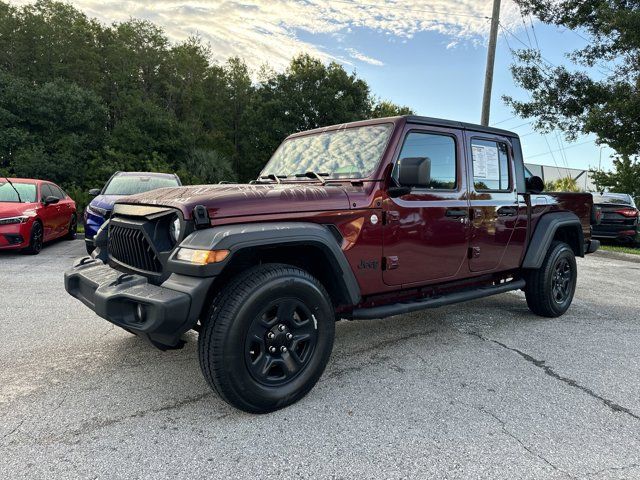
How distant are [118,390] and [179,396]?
1.42 ft

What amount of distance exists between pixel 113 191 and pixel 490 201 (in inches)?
287

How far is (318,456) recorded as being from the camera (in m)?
2.25

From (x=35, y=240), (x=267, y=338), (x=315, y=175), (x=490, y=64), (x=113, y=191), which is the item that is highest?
(x=490, y=64)

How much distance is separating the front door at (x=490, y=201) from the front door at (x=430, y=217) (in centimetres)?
14

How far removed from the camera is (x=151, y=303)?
2.39 m

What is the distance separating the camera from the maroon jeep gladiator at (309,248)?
2482 millimetres

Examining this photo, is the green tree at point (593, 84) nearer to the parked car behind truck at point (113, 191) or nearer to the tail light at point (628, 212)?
the tail light at point (628, 212)

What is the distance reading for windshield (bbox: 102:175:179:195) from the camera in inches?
340

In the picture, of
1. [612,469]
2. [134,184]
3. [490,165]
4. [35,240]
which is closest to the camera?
[612,469]

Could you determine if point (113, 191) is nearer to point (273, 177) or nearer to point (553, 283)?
point (273, 177)

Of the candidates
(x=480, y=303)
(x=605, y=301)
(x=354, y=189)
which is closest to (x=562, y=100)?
(x=605, y=301)

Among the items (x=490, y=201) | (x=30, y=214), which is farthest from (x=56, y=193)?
(x=490, y=201)

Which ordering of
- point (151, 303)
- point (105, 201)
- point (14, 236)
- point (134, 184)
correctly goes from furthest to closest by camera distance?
point (134, 184), point (105, 201), point (14, 236), point (151, 303)

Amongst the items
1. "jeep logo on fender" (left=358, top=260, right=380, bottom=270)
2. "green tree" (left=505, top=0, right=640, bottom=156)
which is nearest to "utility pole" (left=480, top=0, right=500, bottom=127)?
"green tree" (left=505, top=0, right=640, bottom=156)
